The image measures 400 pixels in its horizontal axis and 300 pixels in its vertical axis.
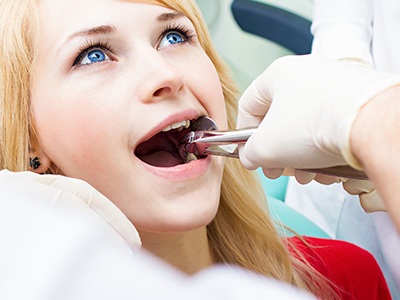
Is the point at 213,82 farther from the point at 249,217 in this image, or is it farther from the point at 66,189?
the point at 66,189

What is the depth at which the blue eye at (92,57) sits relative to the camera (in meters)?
0.91

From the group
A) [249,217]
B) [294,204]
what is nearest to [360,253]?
[249,217]

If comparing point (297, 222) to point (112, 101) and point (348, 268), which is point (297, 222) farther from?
point (112, 101)

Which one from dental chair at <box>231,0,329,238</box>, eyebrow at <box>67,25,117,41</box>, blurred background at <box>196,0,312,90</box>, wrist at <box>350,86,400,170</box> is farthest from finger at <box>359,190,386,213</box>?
blurred background at <box>196,0,312,90</box>

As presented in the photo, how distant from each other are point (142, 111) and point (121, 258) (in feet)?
1.60

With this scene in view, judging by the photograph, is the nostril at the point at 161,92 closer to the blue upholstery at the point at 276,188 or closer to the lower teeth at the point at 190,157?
the lower teeth at the point at 190,157

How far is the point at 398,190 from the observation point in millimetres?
546

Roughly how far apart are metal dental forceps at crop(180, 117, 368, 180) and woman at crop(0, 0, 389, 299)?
0.06ft

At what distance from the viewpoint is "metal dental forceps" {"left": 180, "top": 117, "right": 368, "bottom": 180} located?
2.49ft

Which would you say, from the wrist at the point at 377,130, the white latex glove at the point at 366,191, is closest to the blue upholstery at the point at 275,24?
the white latex glove at the point at 366,191

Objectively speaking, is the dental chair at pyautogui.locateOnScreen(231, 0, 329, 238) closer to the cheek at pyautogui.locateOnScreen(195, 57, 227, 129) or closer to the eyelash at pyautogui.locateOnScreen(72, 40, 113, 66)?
the cheek at pyautogui.locateOnScreen(195, 57, 227, 129)

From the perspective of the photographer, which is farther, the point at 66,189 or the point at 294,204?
the point at 294,204

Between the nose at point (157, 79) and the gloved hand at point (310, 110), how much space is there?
124 mm

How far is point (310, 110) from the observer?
2.32ft
